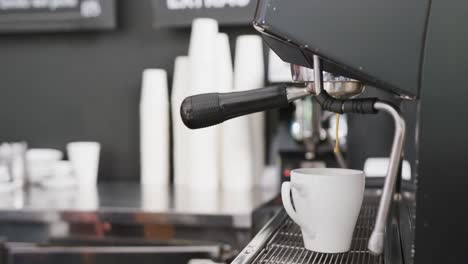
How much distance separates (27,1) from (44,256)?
3.00 ft

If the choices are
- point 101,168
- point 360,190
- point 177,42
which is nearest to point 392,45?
point 360,190

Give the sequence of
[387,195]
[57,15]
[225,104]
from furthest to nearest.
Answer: [57,15] < [225,104] < [387,195]

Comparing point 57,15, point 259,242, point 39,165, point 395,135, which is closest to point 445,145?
point 395,135

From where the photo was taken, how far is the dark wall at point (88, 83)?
1941mm

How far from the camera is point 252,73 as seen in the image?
1.65 metres

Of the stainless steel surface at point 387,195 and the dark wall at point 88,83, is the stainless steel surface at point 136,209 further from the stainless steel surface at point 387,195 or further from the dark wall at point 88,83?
the stainless steel surface at point 387,195

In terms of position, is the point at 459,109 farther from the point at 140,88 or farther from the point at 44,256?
the point at 140,88

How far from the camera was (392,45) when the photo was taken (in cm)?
59

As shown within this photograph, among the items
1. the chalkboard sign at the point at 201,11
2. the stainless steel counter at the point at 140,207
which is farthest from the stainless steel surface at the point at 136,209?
the chalkboard sign at the point at 201,11

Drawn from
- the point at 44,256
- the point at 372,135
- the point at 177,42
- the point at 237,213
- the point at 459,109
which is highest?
the point at 177,42

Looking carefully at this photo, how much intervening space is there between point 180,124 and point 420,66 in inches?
47.8

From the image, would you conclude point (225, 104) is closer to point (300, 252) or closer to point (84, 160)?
point (300, 252)

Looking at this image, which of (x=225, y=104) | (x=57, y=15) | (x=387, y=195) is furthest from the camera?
(x=57, y=15)

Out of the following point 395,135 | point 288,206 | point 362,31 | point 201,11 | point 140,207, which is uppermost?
point 201,11
